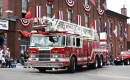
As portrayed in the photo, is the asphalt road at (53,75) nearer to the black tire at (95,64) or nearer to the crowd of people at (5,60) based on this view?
the crowd of people at (5,60)

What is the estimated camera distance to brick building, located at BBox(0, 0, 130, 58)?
91.8ft

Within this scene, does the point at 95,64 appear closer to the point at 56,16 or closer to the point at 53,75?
the point at 53,75

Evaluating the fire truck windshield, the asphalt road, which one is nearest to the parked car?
the asphalt road

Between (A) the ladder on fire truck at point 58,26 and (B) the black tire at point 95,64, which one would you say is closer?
(A) the ladder on fire truck at point 58,26

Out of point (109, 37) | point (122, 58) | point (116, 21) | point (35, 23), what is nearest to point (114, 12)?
point (116, 21)

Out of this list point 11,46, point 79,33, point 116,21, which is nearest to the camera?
point 79,33

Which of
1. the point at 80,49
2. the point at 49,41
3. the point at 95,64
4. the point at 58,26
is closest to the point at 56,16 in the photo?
the point at 95,64

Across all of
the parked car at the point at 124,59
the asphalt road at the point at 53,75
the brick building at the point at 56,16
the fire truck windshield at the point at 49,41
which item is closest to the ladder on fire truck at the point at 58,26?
the fire truck windshield at the point at 49,41

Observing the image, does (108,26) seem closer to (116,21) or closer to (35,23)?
(116,21)

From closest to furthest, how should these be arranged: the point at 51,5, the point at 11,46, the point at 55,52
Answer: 1. the point at 55,52
2. the point at 11,46
3. the point at 51,5

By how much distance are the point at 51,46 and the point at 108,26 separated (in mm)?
28926

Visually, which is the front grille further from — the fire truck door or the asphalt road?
the fire truck door

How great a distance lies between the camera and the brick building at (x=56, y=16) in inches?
1102

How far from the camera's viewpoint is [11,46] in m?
27.8
